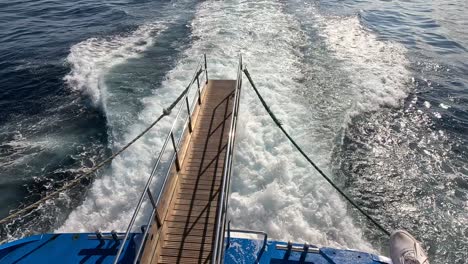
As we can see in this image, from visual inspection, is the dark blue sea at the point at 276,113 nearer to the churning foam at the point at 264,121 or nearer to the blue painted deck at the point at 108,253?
the churning foam at the point at 264,121

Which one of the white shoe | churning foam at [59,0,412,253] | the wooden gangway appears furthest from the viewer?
churning foam at [59,0,412,253]

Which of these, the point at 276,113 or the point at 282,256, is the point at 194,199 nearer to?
the point at 282,256

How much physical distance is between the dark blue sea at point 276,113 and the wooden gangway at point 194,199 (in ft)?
3.60

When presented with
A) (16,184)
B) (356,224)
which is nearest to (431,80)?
(356,224)

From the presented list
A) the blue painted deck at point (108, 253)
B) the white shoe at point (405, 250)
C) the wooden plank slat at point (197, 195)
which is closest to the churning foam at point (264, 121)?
the wooden plank slat at point (197, 195)

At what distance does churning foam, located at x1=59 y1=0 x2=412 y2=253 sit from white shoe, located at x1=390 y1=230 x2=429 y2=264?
4.50 ft

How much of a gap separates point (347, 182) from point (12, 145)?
1029 centimetres

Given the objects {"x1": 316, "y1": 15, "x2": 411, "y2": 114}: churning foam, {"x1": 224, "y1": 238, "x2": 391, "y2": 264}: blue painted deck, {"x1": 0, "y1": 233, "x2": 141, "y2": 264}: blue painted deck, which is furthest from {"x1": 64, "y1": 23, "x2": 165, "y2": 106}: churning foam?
{"x1": 316, "y1": 15, "x2": 411, "y2": 114}: churning foam

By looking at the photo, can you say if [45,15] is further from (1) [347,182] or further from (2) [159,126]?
(1) [347,182]

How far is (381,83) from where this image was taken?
1248 centimetres

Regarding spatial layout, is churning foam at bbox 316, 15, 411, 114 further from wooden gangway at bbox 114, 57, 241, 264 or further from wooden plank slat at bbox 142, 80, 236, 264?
wooden gangway at bbox 114, 57, 241, 264

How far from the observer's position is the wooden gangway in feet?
16.7

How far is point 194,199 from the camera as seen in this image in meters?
6.52

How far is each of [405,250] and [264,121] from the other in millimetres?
5913
